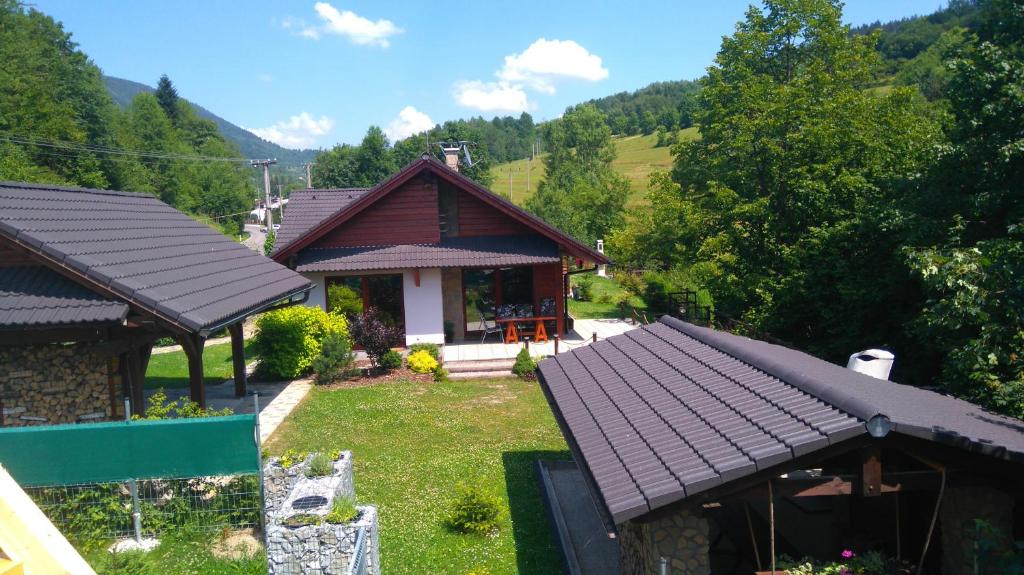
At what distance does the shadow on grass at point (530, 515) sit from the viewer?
8219mm

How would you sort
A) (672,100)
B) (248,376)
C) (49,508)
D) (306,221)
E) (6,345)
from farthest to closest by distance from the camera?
(672,100), (306,221), (248,376), (6,345), (49,508)

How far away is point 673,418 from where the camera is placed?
681 cm

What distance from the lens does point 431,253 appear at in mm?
20453

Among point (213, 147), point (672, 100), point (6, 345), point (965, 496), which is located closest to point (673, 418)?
point (965, 496)

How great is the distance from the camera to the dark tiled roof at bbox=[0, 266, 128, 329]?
9.73 meters

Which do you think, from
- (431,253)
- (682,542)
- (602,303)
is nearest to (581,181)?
(602,303)

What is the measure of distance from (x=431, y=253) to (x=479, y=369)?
4055mm

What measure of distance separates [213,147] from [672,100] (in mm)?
84781

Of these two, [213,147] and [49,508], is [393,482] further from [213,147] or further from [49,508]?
[213,147]

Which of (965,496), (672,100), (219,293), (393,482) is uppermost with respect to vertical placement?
(672,100)

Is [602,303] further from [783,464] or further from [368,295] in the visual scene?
[783,464]

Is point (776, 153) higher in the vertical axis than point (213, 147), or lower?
lower

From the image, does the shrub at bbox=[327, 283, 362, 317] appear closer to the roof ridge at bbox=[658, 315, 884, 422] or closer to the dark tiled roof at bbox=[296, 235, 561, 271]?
the dark tiled roof at bbox=[296, 235, 561, 271]

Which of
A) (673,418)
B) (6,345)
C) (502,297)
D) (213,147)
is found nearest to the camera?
(673,418)
